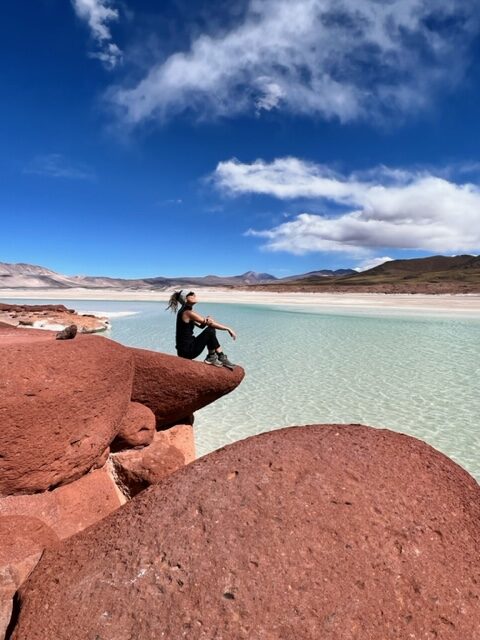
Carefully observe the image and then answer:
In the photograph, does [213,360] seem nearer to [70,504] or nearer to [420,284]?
[70,504]

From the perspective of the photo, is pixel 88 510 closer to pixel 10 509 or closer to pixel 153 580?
pixel 10 509

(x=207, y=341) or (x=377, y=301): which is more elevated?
(x=207, y=341)

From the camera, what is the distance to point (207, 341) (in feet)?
21.4

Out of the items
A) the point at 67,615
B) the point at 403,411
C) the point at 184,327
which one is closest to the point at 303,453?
the point at 67,615

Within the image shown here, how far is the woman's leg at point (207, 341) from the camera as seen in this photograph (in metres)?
6.46

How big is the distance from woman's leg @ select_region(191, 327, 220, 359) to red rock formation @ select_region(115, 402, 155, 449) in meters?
1.82

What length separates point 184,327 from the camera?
669cm

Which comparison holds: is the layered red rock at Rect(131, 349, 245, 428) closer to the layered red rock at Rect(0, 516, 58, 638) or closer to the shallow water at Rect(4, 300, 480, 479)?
the layered red rock at Rect(0, 516, 58, 638)

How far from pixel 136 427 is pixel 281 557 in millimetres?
2534

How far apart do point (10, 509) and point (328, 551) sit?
217cm

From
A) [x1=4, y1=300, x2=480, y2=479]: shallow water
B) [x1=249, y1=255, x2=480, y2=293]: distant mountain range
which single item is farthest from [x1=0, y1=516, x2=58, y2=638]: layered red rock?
[x1=249, y1=255, x2=480, y2=293]: distant mountain range

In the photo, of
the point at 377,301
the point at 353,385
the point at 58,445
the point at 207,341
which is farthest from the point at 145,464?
the point at 377,301

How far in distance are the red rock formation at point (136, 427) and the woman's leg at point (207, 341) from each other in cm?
182

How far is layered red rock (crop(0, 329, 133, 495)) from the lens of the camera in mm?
3123
